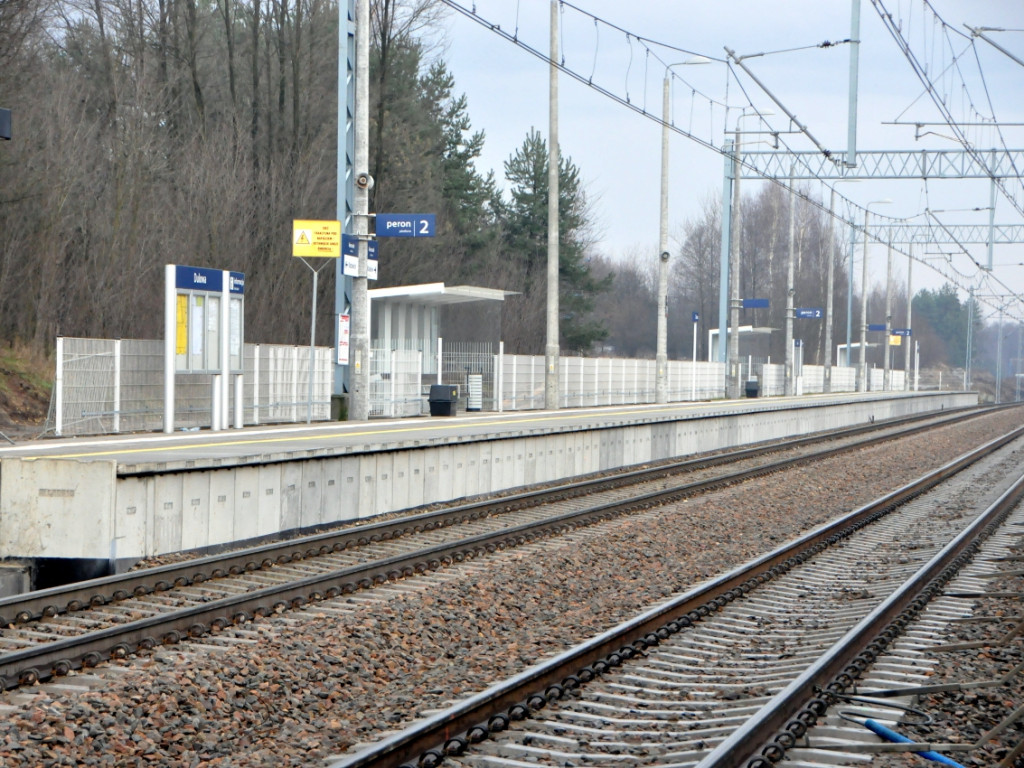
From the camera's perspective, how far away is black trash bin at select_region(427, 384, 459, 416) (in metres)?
32.1

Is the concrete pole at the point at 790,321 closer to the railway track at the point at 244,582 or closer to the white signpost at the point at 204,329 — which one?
the white signpost at the point at 204,329

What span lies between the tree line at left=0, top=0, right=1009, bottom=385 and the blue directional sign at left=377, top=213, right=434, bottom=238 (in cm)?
440

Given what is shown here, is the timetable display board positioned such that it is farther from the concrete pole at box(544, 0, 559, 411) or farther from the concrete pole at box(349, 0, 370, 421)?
the concrete pole at box(544, 0, 559, 411)

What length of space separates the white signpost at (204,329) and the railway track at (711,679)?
10779 mm

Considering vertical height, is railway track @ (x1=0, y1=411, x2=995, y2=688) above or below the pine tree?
below

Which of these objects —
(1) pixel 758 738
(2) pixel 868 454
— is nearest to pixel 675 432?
(2) pixel 868 454

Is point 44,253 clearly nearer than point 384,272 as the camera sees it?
Yes

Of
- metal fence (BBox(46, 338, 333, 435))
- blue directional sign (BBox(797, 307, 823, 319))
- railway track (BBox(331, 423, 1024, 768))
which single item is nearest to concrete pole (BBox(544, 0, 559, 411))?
metal fence (BBox(46, 338, 333, 435))

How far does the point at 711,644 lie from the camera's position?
927 centimetres

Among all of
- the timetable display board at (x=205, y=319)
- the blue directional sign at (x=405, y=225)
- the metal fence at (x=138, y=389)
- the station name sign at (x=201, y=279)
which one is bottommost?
the metal fence at (x=138, y=389)

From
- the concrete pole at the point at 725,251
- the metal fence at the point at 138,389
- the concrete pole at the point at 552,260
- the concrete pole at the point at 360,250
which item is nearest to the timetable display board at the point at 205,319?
the metal fence at the point at 138,389

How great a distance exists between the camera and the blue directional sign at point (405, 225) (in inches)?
928

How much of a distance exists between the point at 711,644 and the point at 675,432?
65.8 ft

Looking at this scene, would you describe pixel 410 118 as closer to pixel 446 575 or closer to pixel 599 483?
pixel 599 483
